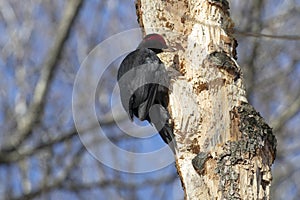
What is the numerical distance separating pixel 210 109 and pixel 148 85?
0.76 m

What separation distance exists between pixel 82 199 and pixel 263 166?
11.7 ft

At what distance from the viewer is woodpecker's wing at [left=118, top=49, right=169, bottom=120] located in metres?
3.33

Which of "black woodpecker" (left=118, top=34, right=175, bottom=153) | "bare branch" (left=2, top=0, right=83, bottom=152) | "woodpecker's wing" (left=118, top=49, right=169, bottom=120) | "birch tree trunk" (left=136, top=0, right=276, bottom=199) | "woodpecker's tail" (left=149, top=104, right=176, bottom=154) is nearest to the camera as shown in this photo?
"birch tree trunk" (left=136, top=0, right=276, bottom=199)

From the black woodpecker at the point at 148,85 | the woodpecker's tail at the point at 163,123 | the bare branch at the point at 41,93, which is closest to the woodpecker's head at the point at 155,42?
the black woodpecker at the point at 148,85

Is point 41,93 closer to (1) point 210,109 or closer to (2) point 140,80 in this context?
(2) point 140,80

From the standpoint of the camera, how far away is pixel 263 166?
8.13 feet

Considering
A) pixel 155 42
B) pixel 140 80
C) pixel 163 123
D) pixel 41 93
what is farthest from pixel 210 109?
pixel 41 93

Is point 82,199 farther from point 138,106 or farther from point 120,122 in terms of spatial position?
point 138,106

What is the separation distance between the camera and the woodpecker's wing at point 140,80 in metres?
3.33

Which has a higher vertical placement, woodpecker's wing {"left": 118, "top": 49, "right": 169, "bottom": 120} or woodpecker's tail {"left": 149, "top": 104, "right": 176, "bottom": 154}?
woodpecker's wing {"left": 118, "top": 49, "right": 169, "bottom": 120}

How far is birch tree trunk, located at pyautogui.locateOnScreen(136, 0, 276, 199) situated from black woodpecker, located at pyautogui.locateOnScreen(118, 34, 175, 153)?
0.18ft

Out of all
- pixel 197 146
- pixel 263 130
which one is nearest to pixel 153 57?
pixel 197 146

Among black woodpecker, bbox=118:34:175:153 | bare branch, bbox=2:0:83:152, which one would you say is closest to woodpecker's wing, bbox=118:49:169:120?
black woodpecker, bbox=118:34:175:153

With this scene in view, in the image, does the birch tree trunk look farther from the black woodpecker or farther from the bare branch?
the bare branch
